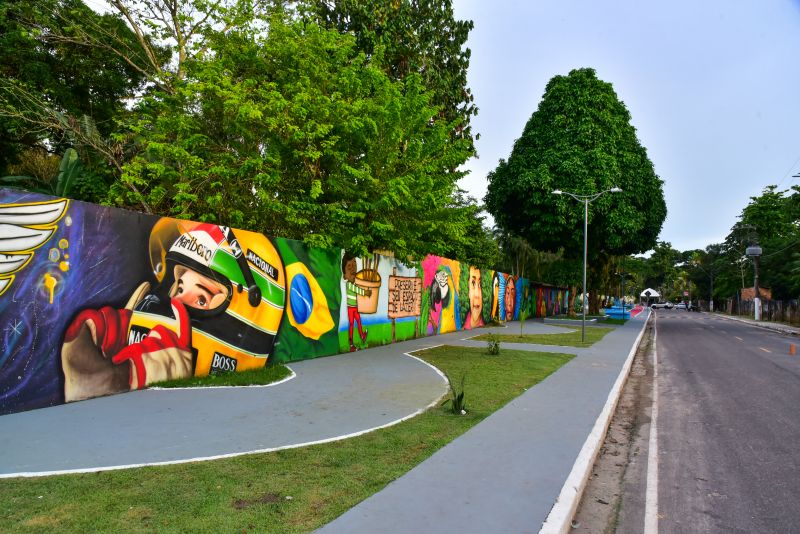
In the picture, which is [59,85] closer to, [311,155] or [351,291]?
[311,155]

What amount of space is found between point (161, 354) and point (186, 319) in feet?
2.44

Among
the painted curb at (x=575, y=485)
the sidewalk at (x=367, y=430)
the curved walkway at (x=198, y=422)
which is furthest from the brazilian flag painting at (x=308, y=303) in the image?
the painted curb at (x=575, y=485)

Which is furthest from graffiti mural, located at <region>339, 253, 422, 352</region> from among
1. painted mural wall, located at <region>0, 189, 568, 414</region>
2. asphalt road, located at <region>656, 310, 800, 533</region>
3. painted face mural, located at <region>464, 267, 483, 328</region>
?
asphalt road, located at <region>656, 310, 800, 533</region>

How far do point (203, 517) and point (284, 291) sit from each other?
781cm

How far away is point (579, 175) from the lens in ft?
94.1

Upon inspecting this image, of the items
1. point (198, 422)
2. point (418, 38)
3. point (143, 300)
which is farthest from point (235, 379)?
point (418, 38)

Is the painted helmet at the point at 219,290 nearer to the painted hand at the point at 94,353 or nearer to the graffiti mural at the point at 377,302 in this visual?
the painted hand at the point at 94,353

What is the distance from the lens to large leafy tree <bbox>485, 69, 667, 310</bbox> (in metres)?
29.0

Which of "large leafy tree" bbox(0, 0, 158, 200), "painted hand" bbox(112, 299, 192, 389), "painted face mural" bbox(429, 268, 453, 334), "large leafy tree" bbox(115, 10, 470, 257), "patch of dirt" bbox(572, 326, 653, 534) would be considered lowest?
"patch of dirt" bbox(572, 326, 653, 534)

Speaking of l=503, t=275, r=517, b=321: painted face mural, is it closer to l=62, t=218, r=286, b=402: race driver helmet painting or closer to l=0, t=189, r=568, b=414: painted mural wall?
l=0, t=189, r=568, b=414: painted mural wall

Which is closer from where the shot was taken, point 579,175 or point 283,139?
point 283,139

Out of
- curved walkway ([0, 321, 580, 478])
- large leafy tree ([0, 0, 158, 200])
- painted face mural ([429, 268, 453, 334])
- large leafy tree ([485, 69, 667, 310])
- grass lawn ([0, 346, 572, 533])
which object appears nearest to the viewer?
grass lawn ([0, 346, 572, 533])

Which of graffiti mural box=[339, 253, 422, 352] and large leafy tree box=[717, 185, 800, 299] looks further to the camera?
large leafy tree box=[717, 185, 800, 299]

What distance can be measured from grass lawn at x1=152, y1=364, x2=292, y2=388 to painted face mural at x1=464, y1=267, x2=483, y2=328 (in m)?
15.4
